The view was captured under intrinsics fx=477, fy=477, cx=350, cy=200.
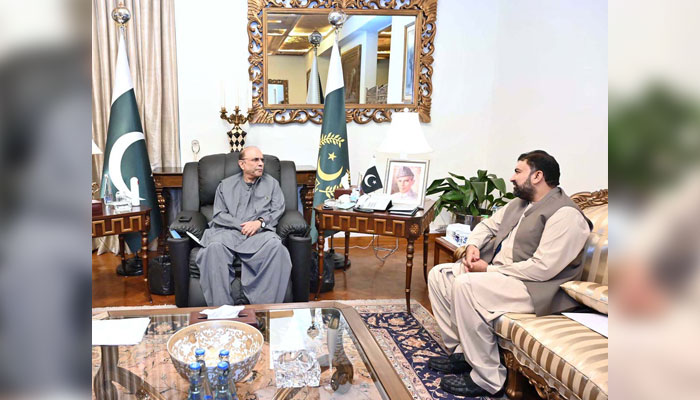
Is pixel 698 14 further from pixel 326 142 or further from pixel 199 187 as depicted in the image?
pixel 326 142

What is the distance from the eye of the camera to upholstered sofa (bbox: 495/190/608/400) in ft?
5.14

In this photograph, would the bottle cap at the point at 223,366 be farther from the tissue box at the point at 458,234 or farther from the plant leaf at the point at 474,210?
the plant leaf at the point at 474,210

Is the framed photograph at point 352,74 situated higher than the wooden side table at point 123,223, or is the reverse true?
the framed photograph at point 352,74

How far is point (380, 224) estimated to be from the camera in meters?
2.86

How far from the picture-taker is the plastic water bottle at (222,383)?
1417mm

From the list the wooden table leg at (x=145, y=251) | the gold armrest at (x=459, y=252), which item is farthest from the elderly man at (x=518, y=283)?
the wooden table leg at (x=145, y=251)

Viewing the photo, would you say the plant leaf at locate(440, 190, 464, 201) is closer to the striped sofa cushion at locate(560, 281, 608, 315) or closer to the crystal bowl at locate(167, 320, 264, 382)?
the striped sofa cushion at locate(560, 281, 608, 315)

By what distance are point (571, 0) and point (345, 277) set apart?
8.38 feet

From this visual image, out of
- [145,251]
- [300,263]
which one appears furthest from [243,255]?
[145,251]

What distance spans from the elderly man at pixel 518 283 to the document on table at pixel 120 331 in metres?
1.29

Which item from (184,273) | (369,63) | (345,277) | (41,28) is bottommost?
(345,277)

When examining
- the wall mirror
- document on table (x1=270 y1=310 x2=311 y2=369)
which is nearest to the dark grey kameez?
document on table (x1=270 y1=310 x2=311 y2=369)

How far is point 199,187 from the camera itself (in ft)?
10.7

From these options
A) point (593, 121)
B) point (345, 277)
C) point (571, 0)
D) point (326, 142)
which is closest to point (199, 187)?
point (326, 142)
